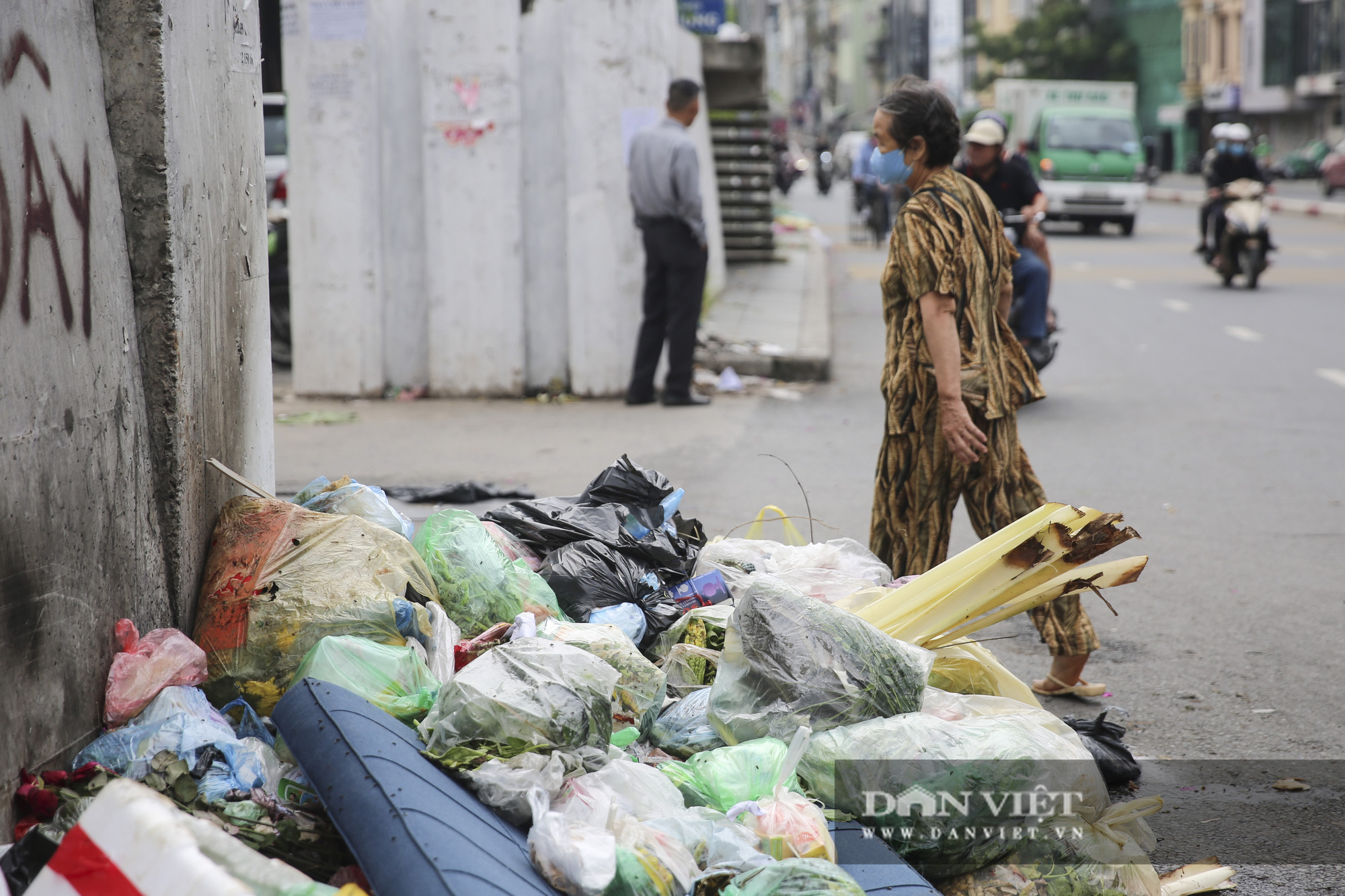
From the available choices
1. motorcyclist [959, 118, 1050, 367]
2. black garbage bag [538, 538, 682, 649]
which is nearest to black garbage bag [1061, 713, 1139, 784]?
black garbage bag [538, 538, 682, 649]

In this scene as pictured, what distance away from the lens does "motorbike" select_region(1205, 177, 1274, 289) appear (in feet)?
48.9

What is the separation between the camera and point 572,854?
88.4 inches

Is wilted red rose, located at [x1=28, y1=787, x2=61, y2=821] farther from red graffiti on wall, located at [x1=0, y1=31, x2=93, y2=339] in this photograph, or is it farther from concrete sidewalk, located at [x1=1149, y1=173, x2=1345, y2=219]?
concrete sidewalk, located at [x1=1149, y1=173, x2=1345, y2=219]

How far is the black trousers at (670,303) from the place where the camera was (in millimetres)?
8234

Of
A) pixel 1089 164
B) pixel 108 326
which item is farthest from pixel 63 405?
pixel 1089 164

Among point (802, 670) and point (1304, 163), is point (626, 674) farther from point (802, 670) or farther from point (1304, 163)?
point (1304, 163)

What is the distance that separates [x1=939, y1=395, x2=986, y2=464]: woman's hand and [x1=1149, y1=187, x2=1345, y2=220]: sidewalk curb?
22949 millimetres

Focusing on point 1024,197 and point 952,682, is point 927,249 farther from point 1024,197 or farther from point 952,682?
point 1024,197

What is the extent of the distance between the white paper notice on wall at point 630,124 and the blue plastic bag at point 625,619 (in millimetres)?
5415

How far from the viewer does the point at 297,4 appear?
8219 millimetres

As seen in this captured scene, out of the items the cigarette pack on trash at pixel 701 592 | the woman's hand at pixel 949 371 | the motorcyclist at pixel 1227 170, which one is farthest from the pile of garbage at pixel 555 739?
the motorcyclist at pixel 1227 170

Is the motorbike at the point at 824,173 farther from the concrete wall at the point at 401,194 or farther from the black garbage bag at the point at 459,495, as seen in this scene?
the black garbage bag at the point at 459,495

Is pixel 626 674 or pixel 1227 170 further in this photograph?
pixel 1227 170

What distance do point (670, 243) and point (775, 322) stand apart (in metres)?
3.37
